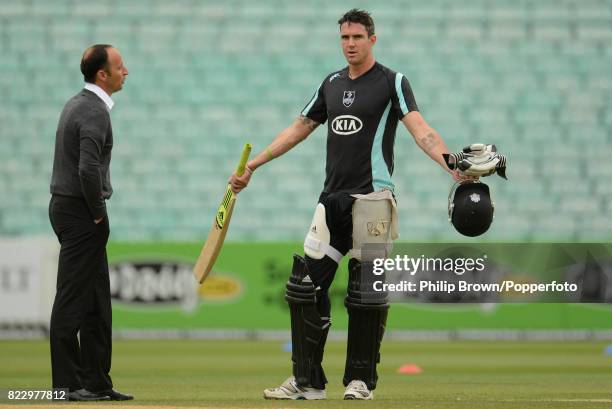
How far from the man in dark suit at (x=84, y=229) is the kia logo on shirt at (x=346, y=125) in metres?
1.14

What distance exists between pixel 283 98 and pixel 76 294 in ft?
32.4

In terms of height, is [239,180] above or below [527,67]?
below

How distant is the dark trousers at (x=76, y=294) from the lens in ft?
20.4

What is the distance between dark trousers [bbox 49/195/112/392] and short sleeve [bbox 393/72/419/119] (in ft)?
5.20

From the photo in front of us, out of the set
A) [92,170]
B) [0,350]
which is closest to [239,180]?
[92,170]

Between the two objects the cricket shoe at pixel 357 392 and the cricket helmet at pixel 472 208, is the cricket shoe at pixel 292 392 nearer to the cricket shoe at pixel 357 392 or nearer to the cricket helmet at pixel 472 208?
the cricket shoe at pixel 357 392

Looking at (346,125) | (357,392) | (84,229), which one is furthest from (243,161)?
(357,392)

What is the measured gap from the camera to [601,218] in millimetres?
15398

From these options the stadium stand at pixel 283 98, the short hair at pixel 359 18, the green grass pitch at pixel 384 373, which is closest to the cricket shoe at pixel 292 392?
the green grass pitch at pixel 384 373

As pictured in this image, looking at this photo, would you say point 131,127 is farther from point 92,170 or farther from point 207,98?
point 92,170

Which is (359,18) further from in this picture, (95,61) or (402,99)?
(95,61)

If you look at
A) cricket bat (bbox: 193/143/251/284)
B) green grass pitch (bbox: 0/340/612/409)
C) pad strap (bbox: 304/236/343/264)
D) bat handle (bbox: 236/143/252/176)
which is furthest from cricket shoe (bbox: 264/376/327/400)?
bat handle (bbox: 236/143/252/176)

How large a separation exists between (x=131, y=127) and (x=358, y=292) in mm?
9977

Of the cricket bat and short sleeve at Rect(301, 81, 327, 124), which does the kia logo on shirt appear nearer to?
short sleeve at Rect(301, 81, 327, 124)
